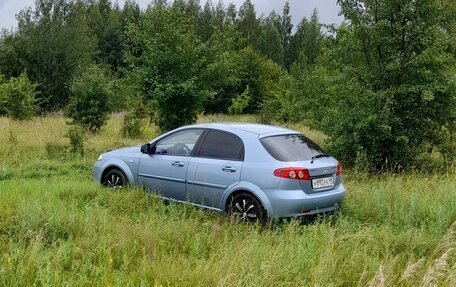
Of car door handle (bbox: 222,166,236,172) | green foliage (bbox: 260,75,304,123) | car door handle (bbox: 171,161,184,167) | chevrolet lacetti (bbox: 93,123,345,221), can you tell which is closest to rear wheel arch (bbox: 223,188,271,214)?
chevrolet lacetti (bbox: 93,123,345,221)

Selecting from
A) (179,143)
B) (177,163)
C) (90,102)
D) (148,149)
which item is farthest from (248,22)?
(177,163)

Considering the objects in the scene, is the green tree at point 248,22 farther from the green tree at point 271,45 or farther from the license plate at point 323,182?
the license plate at point 323,182

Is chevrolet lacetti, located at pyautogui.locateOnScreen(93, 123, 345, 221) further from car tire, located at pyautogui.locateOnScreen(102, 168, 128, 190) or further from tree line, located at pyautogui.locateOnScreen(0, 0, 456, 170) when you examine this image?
tree line, located at pyautogui.locateOnScreen(0, 0, 456, 170)

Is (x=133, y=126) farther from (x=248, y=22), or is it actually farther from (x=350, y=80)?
(x=248, y=22)

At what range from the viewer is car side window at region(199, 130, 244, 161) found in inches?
275

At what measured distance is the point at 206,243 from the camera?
527cm

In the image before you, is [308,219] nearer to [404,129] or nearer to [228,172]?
[228,172]

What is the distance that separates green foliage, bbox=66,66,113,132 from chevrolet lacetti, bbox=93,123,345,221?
992cm

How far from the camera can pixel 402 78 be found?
11.6 meters

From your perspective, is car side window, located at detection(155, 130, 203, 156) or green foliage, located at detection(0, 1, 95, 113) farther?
green foliage, located at detection(0, 1, 95, 113)

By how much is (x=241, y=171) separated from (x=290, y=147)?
2.82 feet

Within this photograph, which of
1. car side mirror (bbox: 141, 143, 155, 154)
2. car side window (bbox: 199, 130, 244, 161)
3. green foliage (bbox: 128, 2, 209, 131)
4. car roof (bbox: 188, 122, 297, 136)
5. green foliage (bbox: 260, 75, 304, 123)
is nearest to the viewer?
car side window (bbox: 199, 130, 244, 161)

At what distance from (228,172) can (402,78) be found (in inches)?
273

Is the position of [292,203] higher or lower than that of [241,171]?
lower
